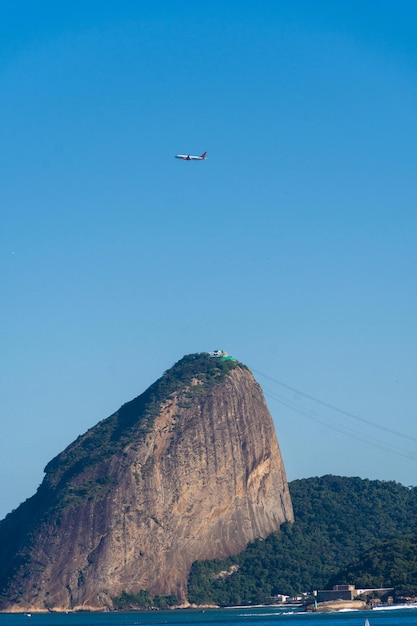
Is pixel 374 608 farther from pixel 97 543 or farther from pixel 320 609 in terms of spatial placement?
pixel 97 543

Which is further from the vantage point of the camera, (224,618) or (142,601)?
(142,601)

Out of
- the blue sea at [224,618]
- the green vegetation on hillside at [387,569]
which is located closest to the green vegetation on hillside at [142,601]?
the blue sea at [224,618]

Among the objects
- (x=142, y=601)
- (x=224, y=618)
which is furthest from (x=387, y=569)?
(x=142, y=601)

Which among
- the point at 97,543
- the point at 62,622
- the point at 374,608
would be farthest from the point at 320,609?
the point at 97,543

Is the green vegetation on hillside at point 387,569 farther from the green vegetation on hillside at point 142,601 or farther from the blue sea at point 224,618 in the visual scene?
the green vegetation on hillside at point 142,601

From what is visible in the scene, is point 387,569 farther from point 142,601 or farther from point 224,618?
point 142,601

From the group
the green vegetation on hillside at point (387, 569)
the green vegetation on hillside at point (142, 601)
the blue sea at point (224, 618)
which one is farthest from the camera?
the green vegetation on hillside at point (142, 601)

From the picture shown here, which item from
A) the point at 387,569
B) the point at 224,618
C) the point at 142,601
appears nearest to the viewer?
the point at 224,618

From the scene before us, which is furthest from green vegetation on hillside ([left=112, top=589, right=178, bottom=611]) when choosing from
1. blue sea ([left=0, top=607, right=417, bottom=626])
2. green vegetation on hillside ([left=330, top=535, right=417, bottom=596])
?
green vegetation on hillside ([left=330, top=535, right=417, bottom=596])
